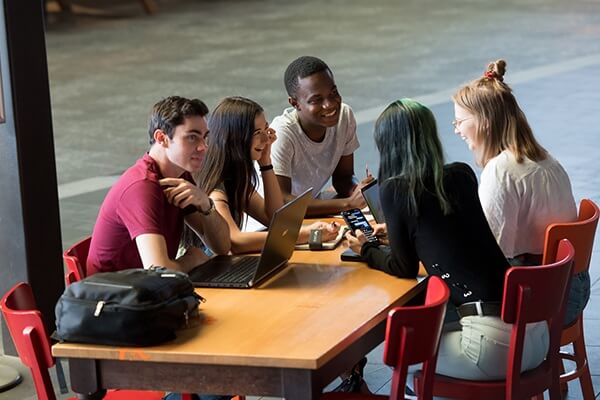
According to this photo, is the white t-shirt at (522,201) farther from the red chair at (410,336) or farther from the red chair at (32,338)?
the red chair at (32,338)

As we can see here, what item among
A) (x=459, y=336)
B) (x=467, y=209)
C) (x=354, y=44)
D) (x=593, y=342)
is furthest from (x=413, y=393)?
(x=354, y=44)

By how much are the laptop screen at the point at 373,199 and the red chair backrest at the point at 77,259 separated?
102 cm

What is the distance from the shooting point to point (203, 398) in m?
3.81

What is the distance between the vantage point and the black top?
3629 mm

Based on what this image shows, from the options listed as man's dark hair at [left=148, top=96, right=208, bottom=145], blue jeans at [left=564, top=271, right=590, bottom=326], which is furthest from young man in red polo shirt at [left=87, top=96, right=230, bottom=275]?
blue jeans at [left=564, top=271, right=590, bottom=326]

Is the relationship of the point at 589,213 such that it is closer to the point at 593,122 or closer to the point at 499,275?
the point at 499,275

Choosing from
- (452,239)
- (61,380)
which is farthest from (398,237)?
(61,380)

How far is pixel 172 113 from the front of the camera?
3.83 m

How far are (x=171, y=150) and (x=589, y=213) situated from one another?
1489mm

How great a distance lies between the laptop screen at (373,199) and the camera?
432 centimetres

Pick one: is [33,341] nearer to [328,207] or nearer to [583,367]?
[328,207]

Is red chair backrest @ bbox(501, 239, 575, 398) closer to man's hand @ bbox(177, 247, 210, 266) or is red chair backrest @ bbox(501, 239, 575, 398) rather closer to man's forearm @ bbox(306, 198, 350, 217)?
man's hand @ bbox(177, 247, 210, 266)

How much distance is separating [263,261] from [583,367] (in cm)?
135

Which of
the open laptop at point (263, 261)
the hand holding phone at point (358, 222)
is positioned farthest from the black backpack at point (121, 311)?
the hand holding phone at point (358, 222)
